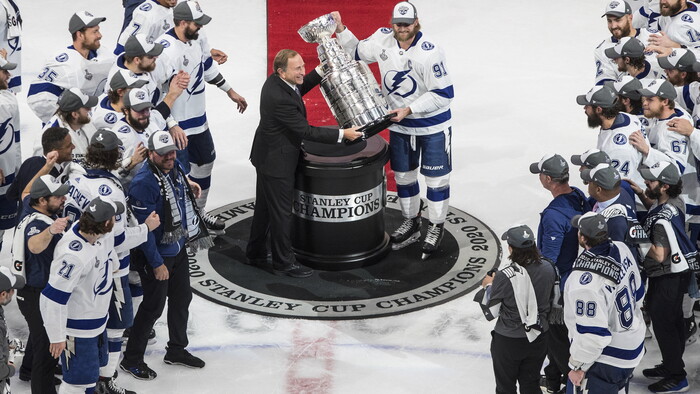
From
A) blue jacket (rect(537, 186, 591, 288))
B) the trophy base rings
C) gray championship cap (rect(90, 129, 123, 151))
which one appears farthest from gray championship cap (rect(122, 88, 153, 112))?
blue jacket (rect(537, 186, 591, 288))

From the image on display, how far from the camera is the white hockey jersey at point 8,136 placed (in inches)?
294

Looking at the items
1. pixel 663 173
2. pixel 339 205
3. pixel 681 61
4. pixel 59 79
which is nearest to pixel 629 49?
pixel 681 61

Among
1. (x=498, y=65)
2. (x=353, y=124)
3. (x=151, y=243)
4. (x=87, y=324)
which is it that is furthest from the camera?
(x=498, y=65)

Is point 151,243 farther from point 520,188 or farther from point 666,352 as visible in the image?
point 520,188

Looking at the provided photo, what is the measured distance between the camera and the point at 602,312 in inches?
213

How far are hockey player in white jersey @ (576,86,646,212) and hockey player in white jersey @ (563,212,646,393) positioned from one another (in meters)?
1.32

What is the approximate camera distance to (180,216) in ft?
22.0

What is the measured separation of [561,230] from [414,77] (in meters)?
2.30

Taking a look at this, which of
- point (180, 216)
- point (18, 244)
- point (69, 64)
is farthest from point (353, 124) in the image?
point (18, 244)

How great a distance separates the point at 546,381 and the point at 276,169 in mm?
2512

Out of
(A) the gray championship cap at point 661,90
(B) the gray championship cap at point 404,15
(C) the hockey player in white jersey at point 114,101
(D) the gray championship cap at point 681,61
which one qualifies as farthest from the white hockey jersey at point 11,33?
(D) the gray championship cap at point 681,61

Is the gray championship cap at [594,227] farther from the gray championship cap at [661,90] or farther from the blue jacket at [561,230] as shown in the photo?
the gray championship cap at [661,90]

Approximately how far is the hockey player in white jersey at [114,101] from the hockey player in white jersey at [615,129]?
9.96 feet

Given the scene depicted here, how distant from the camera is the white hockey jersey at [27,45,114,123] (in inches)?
304
